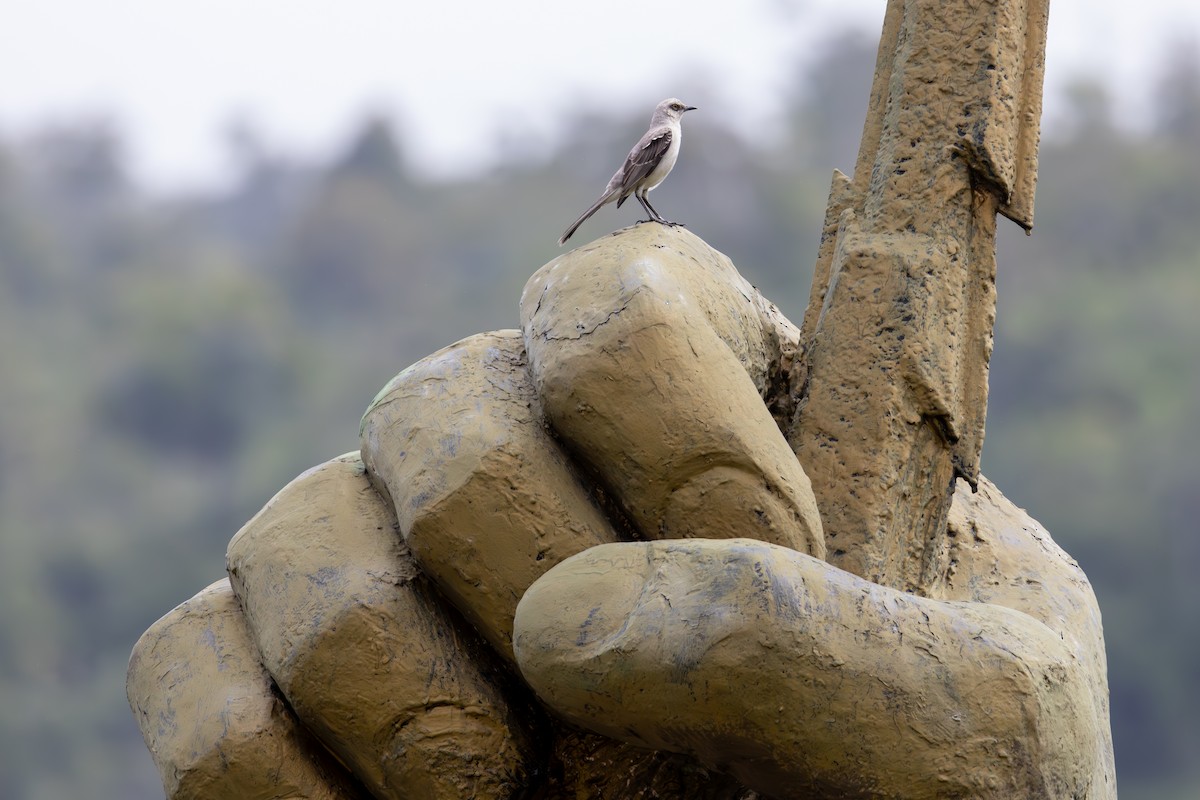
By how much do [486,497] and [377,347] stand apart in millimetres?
33845

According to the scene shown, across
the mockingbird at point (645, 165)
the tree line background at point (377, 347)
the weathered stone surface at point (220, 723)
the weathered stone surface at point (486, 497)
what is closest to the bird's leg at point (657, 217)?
the mockingbird at point (645, 165)

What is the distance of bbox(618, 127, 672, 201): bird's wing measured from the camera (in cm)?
504

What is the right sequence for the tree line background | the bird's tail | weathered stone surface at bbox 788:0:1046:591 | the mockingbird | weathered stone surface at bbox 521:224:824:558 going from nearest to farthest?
weathered stone surface at bbox 521:224:824:558 < weathered stone surface at bbox 788:0:1046:591 < the bird's tail < the mockingbird < the tree line background

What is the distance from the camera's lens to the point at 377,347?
3731 centimetres

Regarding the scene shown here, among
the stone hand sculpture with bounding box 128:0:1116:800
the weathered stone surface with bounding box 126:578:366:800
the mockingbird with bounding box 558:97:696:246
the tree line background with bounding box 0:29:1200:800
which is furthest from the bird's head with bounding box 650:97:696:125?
the tree line background with bounding box 0:29:1200:800

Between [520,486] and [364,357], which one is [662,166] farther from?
[364,357]

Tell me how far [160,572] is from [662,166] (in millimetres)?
25440

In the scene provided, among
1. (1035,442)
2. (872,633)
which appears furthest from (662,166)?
(1035,442)

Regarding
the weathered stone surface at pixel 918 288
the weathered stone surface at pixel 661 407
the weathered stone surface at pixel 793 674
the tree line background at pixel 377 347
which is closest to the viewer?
the weathered stone surface at pixel 793 674

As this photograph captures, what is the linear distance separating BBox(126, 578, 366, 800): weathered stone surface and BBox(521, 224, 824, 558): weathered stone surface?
2.74 feet

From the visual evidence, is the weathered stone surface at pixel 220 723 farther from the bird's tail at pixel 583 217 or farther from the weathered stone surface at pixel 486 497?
the bird's tail at pixel 583 217

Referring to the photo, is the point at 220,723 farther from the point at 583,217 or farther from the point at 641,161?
the point at 641,161

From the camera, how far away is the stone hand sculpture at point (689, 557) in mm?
3549

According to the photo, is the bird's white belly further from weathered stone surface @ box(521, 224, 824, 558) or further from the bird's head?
weathered stone surface @ box(521, 224, 824, 558)
